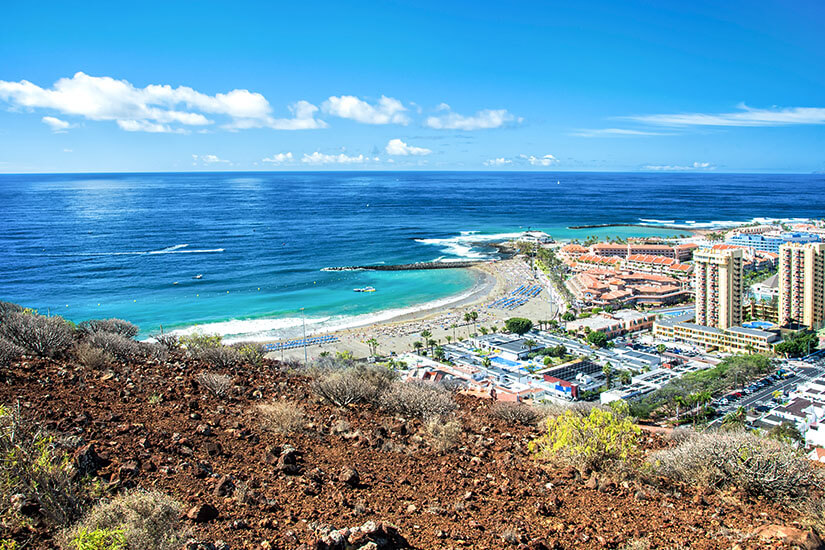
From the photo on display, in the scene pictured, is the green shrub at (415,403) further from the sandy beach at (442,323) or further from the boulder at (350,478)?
the sandy beach at (442,323)

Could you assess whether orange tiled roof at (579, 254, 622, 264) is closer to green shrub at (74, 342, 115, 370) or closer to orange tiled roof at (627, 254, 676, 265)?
orange tiled roof at (627, 254, 676, 265)

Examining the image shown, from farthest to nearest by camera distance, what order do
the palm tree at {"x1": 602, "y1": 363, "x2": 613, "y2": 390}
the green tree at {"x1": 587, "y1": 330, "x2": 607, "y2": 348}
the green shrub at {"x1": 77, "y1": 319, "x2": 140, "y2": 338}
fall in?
the green tree at {"x1": 587, "y1": 330, "x2": 607, "y2": 348}
the palm tree at {"x1": 602, "y1": 363, "x2": 613, "y2": 390}
the green shrub at {"x1": 77, "y1": 319, "x2": 140, "y2": 338}

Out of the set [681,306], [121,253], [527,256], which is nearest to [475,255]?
[527,256]

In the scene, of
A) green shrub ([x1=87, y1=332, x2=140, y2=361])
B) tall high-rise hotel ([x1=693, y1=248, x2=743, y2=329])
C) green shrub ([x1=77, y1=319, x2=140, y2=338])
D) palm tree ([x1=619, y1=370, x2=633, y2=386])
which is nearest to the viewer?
green shrub ([x1=87, y1=332, x2=140, y2=361])

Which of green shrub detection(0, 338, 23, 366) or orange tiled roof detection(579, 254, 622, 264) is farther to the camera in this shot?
orange tiled roof detection(579, 254, 622, 264)

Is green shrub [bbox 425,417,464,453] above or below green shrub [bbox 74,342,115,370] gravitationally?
below

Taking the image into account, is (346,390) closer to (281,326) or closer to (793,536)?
(793,536)

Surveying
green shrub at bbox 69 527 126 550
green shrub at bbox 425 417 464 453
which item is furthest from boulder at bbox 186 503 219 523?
A: green shrub at bbox 425 417 464 453

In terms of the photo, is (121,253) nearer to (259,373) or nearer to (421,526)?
(259,373)
